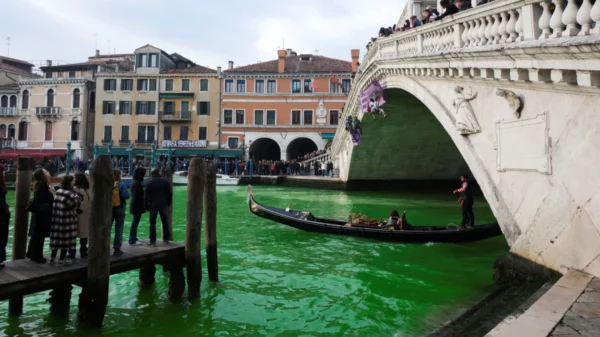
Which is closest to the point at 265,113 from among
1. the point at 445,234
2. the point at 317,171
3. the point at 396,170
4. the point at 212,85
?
the point at 212,85

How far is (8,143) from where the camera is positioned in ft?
90.9

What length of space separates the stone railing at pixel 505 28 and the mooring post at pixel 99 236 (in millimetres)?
3980

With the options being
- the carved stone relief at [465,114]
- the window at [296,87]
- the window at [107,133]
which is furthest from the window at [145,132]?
the carved stone relief at [465,114]

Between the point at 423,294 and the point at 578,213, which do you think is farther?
the point at 423,294

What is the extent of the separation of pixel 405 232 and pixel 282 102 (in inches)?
797

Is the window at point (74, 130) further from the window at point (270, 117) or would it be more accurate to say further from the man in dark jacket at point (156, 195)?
the man in dark jacket at point (156, 195)

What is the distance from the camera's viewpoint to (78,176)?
13.3ft

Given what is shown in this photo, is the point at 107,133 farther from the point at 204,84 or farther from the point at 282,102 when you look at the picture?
the point at 282,102

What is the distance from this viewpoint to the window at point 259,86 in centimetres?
2661

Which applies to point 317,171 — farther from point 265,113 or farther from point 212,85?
point 212,85

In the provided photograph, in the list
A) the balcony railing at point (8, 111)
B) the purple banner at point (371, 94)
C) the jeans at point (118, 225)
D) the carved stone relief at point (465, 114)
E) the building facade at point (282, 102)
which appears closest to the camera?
the jeans at point (118, 225)

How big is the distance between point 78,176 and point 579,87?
4.51 meters

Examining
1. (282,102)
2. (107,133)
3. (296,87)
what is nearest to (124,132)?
(107,133)

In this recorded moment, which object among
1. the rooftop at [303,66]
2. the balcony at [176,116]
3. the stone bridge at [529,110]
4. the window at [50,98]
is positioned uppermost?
the rooftop at [303,66]
